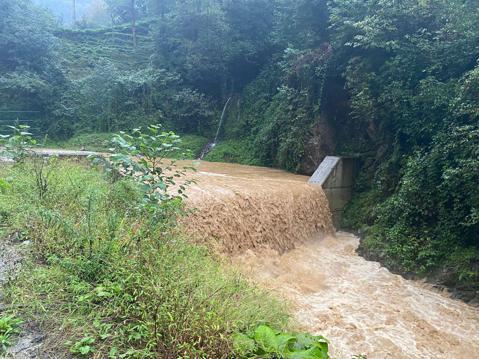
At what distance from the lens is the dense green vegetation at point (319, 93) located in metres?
7.32

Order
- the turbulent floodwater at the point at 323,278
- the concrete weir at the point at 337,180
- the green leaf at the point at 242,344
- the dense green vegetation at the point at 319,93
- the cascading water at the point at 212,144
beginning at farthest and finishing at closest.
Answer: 1. the cascading water at the point at 212,144
2. the concrete weir at the point at 337,180
3. the dense green vegetation at the point at 319,93
4. the turbulent floodwater at the point at 323,278
5. the green leaf at the point at 242,344

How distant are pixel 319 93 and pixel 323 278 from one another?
6.89 metres

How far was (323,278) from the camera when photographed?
22.2 ft

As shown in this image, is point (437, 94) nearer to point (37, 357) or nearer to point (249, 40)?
point (37, 357)

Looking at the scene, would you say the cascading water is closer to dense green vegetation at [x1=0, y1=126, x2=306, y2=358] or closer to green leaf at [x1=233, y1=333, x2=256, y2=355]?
dense green vegetation at [x1=0, y1=126, x2=306, y2=358]

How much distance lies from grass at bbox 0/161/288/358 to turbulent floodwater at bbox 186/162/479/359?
1.68 meters

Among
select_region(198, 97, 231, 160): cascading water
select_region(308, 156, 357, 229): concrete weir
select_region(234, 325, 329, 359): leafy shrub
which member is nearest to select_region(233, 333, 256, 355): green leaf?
select_region(234, 325, 329, 359): leafy shrub

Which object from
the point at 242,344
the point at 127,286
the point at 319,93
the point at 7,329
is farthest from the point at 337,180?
the point at 7,329

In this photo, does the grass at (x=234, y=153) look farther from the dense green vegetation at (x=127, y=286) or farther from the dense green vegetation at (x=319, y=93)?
the dense green vegetation at (x=127, y=286)

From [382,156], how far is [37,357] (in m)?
9.52

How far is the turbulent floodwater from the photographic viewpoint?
4930 millimetres

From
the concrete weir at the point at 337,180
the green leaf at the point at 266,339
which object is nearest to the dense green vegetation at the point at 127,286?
the green leaf at the point at 266,339

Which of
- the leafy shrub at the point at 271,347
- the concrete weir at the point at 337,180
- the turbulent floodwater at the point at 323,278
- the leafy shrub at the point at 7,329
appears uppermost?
the concrete weir at the point at 337,180

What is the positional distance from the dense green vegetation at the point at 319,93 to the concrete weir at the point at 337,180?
0.28 meters
